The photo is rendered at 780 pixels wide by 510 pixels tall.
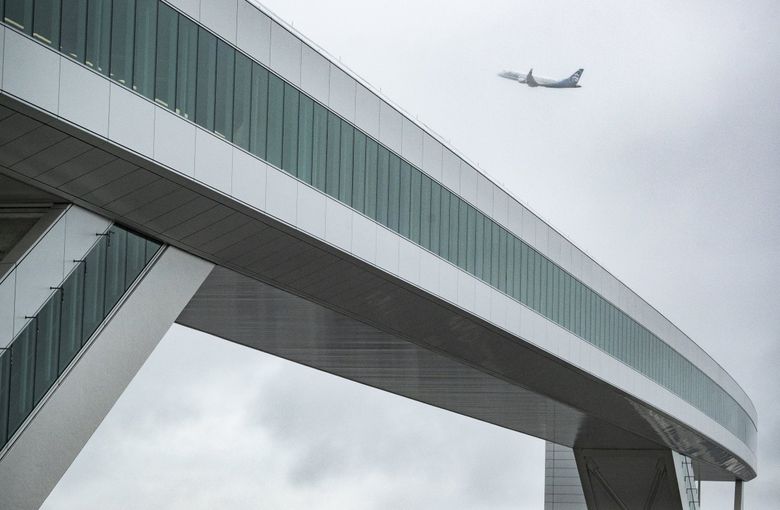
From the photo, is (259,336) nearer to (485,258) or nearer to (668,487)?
(485,258)

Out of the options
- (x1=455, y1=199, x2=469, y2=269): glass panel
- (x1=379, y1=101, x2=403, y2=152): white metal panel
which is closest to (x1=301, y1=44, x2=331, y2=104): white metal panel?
(x1=379, y1=101, x2=403, y2=152): white metal panel

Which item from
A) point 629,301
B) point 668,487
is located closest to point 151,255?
point 629,301

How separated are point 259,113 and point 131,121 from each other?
4.59m

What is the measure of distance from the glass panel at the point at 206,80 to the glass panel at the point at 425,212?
9820mm

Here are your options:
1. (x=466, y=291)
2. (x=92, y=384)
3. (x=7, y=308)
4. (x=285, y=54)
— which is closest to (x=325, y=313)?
(x=466, y=291)

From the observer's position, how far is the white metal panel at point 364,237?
28891 millimetres

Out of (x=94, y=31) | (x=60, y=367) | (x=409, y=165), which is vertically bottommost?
(x=60, y=367)

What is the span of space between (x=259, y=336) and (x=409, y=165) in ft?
36.3

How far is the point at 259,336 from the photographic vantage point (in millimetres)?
40906

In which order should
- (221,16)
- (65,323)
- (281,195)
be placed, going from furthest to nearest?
(281,195)
(221,16)
(65,323)

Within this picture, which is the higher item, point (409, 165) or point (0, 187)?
point (409, 165)

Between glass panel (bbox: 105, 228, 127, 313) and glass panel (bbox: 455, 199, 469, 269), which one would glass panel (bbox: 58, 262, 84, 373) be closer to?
glass panel (bbox: 105, 228, 127, 313)

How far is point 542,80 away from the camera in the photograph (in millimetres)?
108625

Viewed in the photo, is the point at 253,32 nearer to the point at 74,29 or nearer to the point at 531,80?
the point at 74,29
